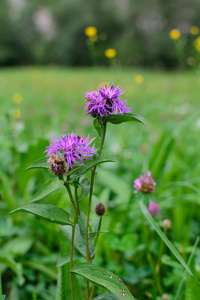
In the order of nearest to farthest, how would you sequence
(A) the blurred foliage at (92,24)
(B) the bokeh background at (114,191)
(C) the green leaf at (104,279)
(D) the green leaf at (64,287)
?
(C) the green leaf at (104,279), (D) the green leaf at (64,287), (B) the bokeh background at (114,191), (A) the blurred foliage at (92,24)

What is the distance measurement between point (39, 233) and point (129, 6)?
671 inches

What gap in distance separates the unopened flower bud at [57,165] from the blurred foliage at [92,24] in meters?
13.8

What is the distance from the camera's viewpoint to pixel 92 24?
17.2 metres

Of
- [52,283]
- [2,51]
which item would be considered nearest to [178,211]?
[52,283]

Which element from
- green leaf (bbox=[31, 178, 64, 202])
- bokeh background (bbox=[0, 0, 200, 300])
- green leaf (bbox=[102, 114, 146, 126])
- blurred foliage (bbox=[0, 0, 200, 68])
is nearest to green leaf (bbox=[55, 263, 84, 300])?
bokeh background (bbox=[0, 0, 200, 300])

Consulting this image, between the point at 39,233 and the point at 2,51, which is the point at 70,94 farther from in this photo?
the point at 2,51

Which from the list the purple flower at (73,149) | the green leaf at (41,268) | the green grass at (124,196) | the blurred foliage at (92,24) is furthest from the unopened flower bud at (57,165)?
the blurred foliage at (92,24)

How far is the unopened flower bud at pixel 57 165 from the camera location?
2.04ft

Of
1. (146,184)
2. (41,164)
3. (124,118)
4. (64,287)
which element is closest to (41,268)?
(64,287)

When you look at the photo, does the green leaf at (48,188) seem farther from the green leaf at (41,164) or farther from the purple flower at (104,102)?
the purple flower at (104,102)

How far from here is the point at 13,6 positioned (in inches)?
816

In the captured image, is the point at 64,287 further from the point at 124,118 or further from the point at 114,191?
the point at 114,191

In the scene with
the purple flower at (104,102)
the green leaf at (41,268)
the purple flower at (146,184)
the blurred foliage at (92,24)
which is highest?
the blurred foliage at (92,24)

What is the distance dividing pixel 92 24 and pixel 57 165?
705 inches
